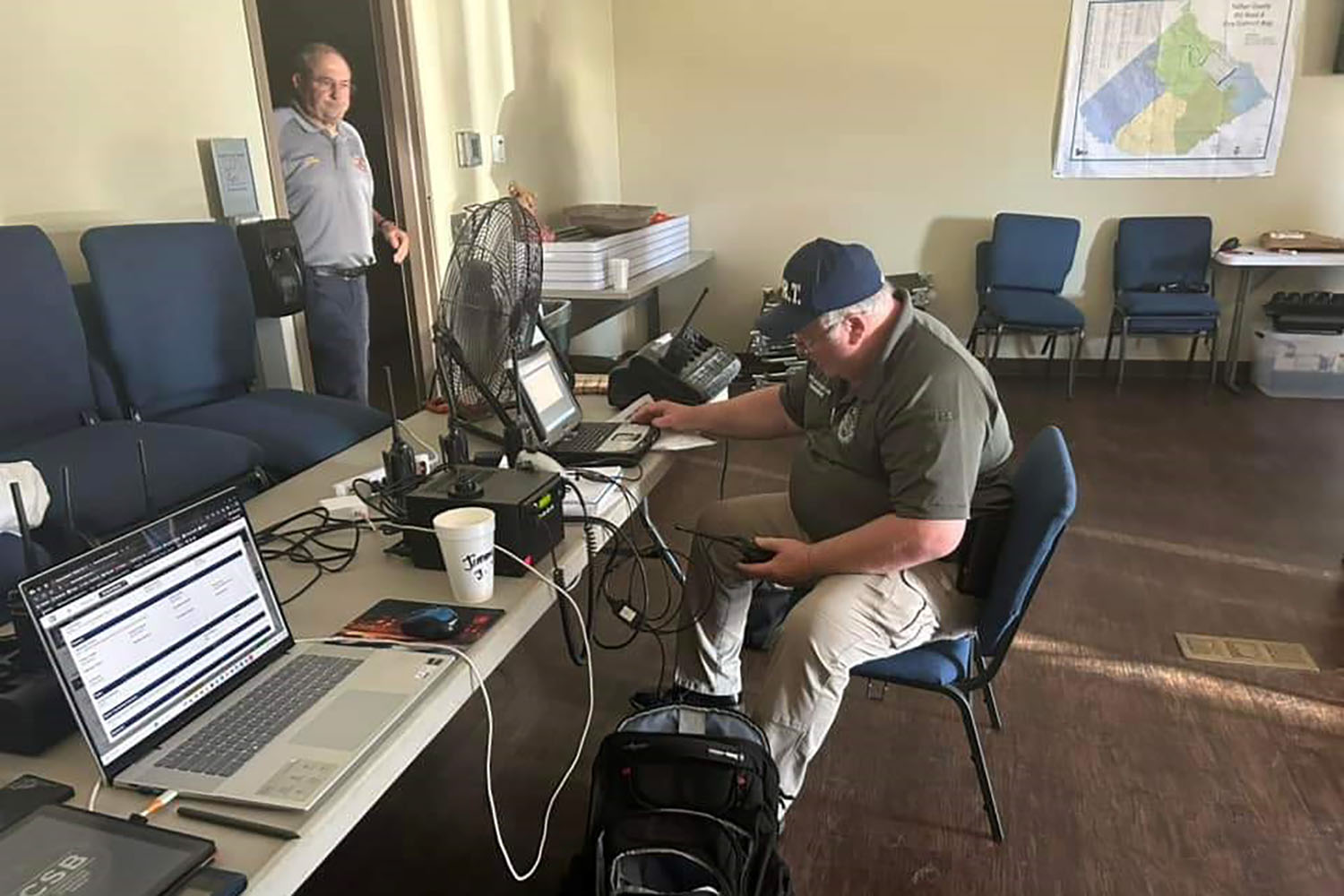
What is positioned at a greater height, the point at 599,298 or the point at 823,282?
the point at 823,282

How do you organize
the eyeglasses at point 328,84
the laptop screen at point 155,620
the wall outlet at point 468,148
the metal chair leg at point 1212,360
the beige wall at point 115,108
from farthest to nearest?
1. the metal chair leg at point 1212,360
2. the wall outlet at point 468,148
3. the eyeglasses at point 328,84
4. the beige wall at point 115,108
5. the laptop screen at point 155,620

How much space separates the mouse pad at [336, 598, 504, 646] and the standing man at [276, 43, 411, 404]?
2.32 metres

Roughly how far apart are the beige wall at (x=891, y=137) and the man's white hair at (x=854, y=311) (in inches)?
146

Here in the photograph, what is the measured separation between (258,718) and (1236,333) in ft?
16.6

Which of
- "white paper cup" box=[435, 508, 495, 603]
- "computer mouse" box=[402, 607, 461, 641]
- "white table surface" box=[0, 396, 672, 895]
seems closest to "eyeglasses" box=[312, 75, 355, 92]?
"white table surface" box=[0, 396, 672, 895]

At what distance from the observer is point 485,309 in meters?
1.86

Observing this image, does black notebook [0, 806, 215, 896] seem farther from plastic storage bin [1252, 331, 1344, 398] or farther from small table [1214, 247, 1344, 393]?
plastic storage bin [1252, 331, 1344, 398]

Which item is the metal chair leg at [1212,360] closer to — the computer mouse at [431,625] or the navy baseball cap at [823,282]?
the navy baseball cap at [823,282]

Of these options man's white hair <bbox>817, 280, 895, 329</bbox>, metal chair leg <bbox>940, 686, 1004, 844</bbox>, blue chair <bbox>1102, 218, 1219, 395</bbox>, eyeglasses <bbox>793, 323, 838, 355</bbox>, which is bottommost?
metal chair leg <bbox>940, 686, 1004, 844</bbox>

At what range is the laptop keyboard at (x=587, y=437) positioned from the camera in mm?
1894

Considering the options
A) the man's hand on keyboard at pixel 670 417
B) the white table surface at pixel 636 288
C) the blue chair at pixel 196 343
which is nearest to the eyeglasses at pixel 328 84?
the blue chair at pixel 196 343

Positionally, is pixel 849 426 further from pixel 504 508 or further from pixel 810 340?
pixel 504 508

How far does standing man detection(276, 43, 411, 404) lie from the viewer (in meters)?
3.29

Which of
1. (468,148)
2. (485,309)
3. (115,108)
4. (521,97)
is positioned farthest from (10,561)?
(521,97)
